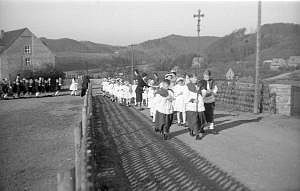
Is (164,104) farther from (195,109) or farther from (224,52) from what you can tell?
(224,52)

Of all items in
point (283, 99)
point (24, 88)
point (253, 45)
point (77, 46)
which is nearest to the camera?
point (283, 99)

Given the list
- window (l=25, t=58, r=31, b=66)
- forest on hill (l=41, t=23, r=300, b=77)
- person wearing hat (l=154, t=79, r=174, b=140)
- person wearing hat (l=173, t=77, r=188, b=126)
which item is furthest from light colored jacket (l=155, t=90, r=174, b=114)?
window (l=25, t=58, r=31, b=66)

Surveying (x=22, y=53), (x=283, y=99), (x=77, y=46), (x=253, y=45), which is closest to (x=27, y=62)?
(x=22, y=53)

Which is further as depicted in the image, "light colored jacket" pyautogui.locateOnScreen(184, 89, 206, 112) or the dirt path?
"light colored jacket" pyautogui.locateOnScreen(184, 89, 206, 112)

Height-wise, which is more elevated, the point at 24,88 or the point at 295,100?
the point at 295,100

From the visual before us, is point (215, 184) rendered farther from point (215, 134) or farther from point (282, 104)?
point (282, 104)

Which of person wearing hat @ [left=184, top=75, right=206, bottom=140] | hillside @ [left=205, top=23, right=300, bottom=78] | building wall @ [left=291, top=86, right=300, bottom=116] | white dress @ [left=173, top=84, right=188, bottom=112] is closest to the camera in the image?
person wearing hat @ [left=184, top=75, right=206, bottom=140]

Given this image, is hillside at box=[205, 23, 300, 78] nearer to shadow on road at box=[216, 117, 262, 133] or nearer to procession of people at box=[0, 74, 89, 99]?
procession of people at box=[0, 74, 89, 99]

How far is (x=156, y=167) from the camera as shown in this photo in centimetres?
741

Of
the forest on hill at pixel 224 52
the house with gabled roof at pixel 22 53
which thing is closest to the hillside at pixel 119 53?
the forest on hill at pixel 224 52

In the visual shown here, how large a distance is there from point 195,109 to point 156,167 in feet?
11.8

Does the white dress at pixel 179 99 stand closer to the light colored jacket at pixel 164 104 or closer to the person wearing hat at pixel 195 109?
the person wearing hat at pixel 195 109

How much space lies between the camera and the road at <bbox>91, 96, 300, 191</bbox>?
637cm

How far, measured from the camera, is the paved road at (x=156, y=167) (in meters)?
6.30
